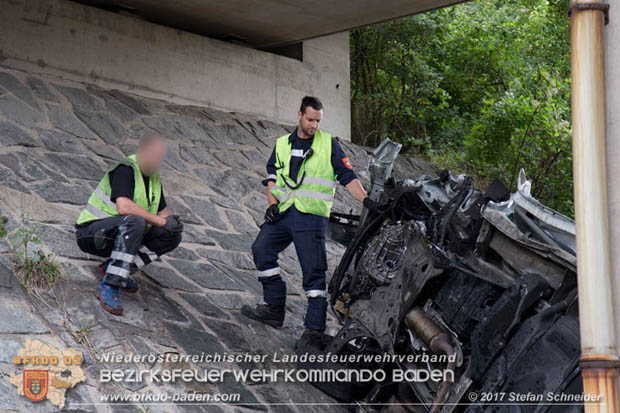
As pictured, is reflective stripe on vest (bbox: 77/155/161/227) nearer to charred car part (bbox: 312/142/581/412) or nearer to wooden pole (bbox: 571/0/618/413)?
charred car part (bbox: 312/142/581/412)

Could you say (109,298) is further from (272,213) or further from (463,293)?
(463,293)

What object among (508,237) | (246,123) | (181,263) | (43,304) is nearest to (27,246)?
(43,304)

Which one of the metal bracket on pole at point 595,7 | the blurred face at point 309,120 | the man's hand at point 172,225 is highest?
the metal bracket on pole at point 595,7

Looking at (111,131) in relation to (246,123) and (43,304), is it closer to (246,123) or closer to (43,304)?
(246,123)

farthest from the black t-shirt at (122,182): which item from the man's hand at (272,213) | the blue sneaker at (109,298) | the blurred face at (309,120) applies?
the blurred face at (309,120)

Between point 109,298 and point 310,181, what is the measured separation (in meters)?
1.95

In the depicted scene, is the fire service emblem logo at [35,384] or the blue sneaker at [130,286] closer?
the fire service emblem logo at [35,384]

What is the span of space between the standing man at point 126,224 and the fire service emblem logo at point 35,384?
1.03 metres

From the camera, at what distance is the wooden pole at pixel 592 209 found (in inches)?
135

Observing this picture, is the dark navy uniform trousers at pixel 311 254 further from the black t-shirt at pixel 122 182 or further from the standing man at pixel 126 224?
the black t-shirt at pixel 122 182

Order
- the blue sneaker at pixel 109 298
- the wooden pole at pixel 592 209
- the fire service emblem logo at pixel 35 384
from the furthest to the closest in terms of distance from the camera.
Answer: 1. the blue sneaker at pixel 109 298
2. the fire service emblem logo at pixel 35 384
3. the wooden pole at pixel 592 209

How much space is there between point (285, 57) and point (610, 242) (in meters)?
11.0

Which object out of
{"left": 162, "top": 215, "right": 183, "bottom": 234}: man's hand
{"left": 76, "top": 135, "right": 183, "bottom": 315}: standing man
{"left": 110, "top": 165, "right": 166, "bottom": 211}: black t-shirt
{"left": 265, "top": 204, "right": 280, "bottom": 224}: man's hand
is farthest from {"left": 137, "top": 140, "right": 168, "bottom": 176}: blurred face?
{"left": 265, "top": 204, "right": 280, "bottom": 224}: man's hand

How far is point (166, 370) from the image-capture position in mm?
5859
